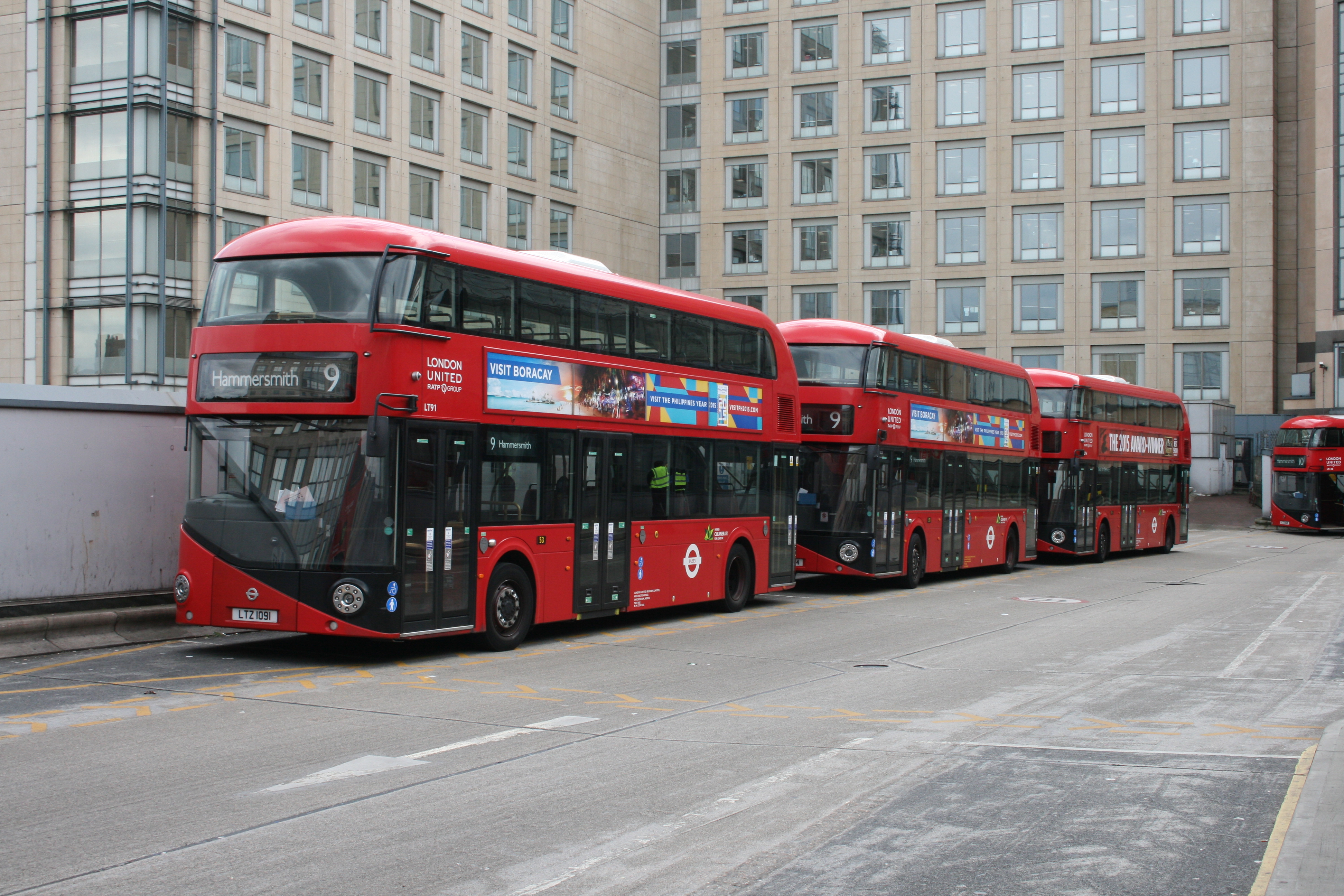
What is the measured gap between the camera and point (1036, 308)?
220 feet

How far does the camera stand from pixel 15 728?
911 cm

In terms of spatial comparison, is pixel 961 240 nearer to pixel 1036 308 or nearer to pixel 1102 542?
pixel 1036 308

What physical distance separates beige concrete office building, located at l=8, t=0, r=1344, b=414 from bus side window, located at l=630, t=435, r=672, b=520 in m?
34.7

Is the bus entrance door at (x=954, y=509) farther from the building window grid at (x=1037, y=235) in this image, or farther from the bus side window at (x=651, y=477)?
the building window grid at (x=1037, y=235)

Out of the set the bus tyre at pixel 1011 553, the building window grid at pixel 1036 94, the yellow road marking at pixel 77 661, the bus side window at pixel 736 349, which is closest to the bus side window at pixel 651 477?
the bus side window at pixel 736 349

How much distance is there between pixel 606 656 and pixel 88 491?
6122 mm

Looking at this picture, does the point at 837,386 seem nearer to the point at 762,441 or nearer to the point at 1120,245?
the point at 762,441

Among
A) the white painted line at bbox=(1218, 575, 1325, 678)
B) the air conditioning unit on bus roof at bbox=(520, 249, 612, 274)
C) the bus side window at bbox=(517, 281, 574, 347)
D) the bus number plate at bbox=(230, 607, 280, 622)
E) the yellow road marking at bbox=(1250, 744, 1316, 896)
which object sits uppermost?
the air conditioning unit on bus roof at bbox=(520, 249, 612, 274)

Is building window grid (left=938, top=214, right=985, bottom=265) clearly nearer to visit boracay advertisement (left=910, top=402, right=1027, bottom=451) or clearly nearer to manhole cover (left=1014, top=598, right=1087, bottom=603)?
visit boracay advertisement (left=910, top=402, right=1027, bottom=451)

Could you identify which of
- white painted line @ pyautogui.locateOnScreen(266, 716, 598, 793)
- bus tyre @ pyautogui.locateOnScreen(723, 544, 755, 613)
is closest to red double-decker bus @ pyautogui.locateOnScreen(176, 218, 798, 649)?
white painted line @ pyautogui.locateOnScreen(266, 716, 598, 793)

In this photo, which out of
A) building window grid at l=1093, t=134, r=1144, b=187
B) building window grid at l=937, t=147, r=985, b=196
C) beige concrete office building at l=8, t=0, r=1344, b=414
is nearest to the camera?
beige concrete office building at l=8, t=0, r=1344, b=414

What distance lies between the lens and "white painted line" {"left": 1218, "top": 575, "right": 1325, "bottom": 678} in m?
13.1

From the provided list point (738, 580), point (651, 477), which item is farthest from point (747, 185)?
point (651, 477)

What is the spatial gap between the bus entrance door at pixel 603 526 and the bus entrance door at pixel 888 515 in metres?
7.50
